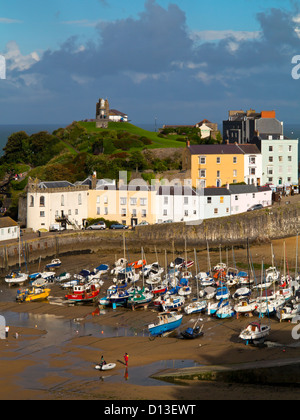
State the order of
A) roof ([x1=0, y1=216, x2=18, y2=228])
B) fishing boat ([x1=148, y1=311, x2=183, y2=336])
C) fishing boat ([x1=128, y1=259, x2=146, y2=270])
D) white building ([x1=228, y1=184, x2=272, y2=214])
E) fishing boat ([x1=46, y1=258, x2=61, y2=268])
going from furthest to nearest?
1. white building ([x1=228, y1=184, x2=272, y2=214])
2. roof ([x1=0, y1=216, x2=18, y2=228])
3. fishing boat ([x1=46, y1=258, x2=61, y2=268])
4. fishing boat ([x1=128, y1=259, x2=146, y2=270])
5. fishing boat ([x1=148, y1=311, x2=183, y2=336])

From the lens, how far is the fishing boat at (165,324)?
101 feet

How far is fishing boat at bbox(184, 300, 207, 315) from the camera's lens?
33562 millimetres

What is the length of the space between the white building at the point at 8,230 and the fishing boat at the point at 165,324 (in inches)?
741

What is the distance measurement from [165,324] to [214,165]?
2988 centimetres

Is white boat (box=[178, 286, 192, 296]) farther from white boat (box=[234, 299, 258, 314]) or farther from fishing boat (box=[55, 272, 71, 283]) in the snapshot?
fishing boat (box=[55, 272, 71, 283])

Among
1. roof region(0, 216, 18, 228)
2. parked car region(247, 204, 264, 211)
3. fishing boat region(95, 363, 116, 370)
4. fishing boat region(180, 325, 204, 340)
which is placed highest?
parked car region(247, 204, 264, 211)

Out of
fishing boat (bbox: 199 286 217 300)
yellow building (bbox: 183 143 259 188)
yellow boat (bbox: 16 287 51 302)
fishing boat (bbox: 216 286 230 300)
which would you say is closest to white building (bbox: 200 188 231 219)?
yellow building (bbox: 183 143 259 188)

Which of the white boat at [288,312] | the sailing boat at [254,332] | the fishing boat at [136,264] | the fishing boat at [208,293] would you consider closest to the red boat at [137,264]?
the fishing boat at [136,264]

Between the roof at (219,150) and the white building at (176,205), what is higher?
the roof at (219,150)

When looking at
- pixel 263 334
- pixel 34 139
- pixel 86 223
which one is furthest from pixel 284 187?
pixel 263 334

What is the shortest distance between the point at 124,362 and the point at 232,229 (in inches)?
979

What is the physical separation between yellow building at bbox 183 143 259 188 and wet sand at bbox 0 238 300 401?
25.8m

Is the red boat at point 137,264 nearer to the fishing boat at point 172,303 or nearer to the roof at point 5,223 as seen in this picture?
the fishing boat at point 172,303

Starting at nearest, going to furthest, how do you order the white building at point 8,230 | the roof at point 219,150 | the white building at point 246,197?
the white building at point 8,230 → the white building at point 246,197 → the roof at point 219,150
